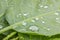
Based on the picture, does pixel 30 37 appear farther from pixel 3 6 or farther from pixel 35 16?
pixel 3 6

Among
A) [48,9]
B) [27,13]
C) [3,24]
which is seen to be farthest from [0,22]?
[48,9]

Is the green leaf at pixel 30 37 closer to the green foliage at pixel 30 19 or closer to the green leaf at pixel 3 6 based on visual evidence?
the green foliage at pixel 30 19

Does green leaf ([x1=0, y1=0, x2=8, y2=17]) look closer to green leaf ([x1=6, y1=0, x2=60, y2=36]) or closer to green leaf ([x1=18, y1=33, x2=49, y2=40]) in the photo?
green leaf ([x1=6, y1=0, x2=60, y2=36])

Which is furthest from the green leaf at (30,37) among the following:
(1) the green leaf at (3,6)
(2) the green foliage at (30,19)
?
(1) the green leaf at (3,6)

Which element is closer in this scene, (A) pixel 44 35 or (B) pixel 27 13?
(A) pixel 44 35

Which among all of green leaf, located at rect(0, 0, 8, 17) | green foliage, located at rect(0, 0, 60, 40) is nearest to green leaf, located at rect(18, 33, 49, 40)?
green foliage, located at rect(0, 0, 60, 40)

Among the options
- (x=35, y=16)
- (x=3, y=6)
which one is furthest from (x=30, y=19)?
(x=3, y=6)

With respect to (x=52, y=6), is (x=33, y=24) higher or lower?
lower

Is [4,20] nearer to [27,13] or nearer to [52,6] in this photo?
[27,13]
